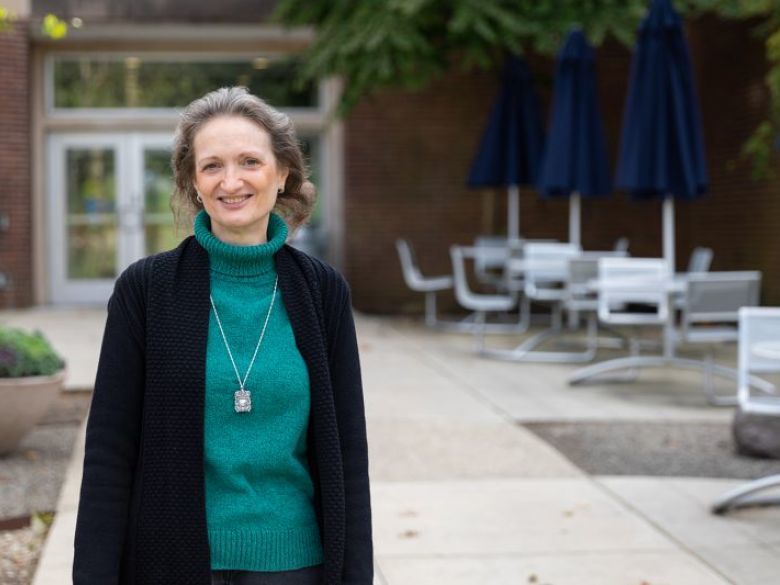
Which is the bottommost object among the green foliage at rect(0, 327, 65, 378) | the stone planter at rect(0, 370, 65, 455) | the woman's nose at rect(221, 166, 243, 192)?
the stone planter at rect(0, 370, 65, 455)

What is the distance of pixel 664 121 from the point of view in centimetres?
966

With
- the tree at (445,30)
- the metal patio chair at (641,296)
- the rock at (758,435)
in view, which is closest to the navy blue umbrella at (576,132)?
the tree at (445,30)

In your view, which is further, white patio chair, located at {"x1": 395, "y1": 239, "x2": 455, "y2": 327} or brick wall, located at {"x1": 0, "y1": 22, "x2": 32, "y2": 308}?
brick wall, located at {"x1": 0, "y1": 22, "x2": 32, "y2": 308}

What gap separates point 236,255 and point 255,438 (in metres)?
0.35

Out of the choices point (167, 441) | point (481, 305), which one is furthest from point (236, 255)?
point (481, 305)

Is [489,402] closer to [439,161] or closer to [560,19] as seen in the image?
[560,19]

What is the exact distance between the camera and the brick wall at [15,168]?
50.3 feet

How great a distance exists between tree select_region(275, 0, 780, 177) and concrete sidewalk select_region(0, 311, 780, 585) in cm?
452

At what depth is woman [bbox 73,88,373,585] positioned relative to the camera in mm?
2180

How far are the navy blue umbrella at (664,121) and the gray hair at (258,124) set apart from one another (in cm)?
741

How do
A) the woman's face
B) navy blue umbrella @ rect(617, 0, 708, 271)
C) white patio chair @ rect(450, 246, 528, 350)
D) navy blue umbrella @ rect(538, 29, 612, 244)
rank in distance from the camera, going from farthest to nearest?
white patio chair @ rect(450, 246, 528, 350) < navy blue umbrella @ rect(538, 29, 612, 244) < navy blue umbrella @ rect(617, 0, 708, 271) < the woman's face

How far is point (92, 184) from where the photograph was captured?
54.1ft

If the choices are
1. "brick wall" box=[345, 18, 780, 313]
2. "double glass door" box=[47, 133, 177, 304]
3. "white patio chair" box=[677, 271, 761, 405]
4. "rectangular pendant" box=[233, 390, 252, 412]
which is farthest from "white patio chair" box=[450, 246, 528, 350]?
"rectangular pendant" box=[233, 390, 252, 412]

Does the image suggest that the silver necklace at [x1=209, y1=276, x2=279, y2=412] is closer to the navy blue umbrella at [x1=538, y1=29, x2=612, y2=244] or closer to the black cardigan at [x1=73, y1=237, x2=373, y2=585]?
the black cardigan at [x1=73, y1=237, x2=373, y2=585]
